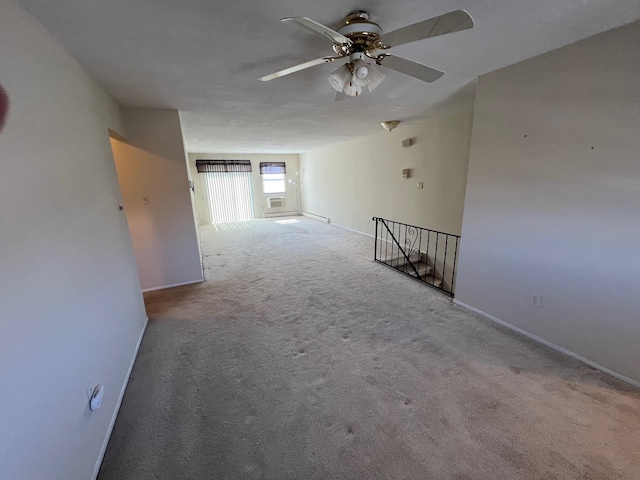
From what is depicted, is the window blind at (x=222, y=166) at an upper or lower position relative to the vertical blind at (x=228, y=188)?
upper

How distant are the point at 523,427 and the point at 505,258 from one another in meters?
1.42

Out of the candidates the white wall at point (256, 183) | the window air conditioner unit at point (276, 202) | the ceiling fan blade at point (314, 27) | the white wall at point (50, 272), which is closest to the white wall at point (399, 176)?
the white wall at point (256, 183)

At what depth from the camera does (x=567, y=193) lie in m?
1.98

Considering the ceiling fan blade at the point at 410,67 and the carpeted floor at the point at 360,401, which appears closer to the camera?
the carpeted floor at the point at 360,401

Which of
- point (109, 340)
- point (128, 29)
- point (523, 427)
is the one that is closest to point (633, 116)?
point (523, 427)

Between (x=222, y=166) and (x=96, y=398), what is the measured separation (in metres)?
7.98

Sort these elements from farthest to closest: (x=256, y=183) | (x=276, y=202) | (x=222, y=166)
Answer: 1. (x=276, y=202)
2. (x=256, y=183)
3. (x=222, y=166)

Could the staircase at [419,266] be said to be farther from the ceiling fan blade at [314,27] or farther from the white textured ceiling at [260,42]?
the ceiling fan blade at [314,27]

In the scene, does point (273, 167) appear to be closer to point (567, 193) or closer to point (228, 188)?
point (228, 188)

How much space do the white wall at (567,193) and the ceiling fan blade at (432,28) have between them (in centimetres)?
137

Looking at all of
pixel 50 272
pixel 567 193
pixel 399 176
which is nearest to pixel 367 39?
pixel 567 193

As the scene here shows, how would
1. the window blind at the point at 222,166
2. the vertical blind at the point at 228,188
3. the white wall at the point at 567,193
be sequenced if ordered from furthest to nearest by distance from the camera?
the vertical blind at the point at 228,188 < the window blind at the point at 222,166 < the white wall at the point at 567,193

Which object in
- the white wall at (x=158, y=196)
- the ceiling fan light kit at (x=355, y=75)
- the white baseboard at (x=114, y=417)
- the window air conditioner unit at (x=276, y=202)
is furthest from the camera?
the window air conditioner unit at (x=276, y=202)

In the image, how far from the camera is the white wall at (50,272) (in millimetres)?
948
